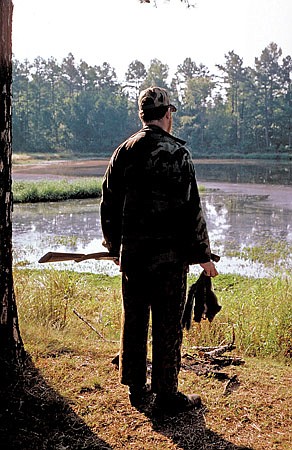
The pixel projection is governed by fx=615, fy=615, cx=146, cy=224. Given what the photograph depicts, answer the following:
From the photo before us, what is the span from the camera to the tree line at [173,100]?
1849 inches

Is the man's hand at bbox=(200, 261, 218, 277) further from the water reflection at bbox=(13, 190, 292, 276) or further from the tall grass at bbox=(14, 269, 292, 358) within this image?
the water reflection at bbox=(13, 190, 292, 276)

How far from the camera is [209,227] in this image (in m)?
16.0

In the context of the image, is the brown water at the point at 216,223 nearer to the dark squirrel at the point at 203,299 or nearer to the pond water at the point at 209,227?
the pond water at the point at 209,227

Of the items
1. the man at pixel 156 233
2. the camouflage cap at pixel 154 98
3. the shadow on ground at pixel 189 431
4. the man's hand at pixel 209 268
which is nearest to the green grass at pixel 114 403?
the shadow on ground at pixel 189 431

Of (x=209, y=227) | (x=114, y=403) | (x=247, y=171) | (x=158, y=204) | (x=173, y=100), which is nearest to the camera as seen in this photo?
(x=158, y=204)

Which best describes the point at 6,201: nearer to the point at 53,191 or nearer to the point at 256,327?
the point at 256,327

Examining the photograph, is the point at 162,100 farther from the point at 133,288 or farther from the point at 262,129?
the point at 262,129

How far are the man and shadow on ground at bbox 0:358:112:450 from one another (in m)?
0.36

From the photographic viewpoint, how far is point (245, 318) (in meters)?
5.49

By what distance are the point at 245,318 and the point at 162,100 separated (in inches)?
125

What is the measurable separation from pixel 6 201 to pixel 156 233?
0.75m

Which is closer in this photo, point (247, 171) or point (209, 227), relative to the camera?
point (209, 227)

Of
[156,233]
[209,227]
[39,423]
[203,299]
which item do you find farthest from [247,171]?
[39,423]

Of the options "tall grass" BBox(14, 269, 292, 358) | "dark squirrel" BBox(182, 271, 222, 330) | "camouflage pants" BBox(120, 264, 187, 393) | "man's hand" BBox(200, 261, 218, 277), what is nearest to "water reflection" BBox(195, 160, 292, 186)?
"tall grass" BBox(14, 269, 292, 358)
